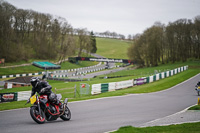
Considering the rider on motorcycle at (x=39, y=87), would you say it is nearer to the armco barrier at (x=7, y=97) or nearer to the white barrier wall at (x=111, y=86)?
the armco barrier at (x=7, y=97)

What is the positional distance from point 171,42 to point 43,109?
72994 millimetres

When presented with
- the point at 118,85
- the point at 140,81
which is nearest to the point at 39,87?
the point at 118,85

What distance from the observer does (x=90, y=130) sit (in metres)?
8.78

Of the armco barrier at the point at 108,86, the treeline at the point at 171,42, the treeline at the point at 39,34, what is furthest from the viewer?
the treeline at the point at 39,34

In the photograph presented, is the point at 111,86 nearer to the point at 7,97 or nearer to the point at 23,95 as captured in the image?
the point at 23,95

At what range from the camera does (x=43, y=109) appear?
9.58 metres

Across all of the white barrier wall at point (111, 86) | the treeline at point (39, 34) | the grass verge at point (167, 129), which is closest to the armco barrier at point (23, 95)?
the white barrier wall at point (111, 86)

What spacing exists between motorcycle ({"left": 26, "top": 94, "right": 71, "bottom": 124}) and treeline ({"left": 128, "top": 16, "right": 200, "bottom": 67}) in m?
63.1

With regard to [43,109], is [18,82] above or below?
below

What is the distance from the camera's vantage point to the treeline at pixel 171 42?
72.5 metres

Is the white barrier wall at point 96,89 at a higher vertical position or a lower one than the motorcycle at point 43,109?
lower

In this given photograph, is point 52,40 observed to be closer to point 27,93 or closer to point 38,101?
point 27,93

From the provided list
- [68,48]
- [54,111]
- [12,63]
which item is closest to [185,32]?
[68,48]

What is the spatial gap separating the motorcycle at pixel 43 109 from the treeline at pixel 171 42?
6308 cm
